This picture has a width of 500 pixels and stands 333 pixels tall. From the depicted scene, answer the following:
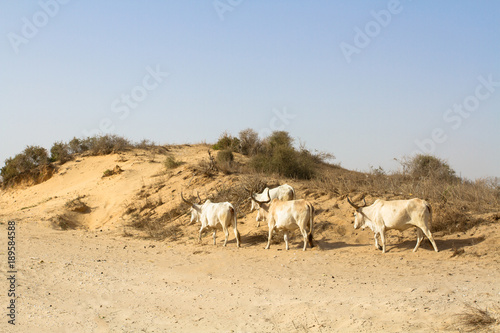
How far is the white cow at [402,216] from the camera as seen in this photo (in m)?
11.1

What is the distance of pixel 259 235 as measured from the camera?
13969mm

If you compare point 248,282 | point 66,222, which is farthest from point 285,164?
point 248,282

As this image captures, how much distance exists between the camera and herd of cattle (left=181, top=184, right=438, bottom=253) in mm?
11195

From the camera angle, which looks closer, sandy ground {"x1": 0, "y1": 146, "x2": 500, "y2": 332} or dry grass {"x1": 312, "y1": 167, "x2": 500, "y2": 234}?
sandy ground {"x1": 0, "y1": 146, "x2": 500, "y2": 332}

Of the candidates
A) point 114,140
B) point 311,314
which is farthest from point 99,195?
point 311,314

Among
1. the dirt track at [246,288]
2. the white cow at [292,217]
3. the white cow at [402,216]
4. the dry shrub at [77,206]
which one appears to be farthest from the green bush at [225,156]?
the white cow at [402,216]

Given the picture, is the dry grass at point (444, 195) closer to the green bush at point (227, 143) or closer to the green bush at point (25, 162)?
the green bush at point (227, 143)

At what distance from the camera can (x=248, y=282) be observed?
9.47 metres

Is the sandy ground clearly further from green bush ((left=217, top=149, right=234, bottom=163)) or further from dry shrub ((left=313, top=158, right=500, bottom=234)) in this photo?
green bush ((left=217, top=149, right=234, bottom=163))

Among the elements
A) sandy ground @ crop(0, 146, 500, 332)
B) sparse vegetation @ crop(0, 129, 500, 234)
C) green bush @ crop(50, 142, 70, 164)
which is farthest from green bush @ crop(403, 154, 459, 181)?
green bush @ crop(50, 142, 70, 164)

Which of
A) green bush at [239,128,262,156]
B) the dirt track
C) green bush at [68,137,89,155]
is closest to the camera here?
the dirt track

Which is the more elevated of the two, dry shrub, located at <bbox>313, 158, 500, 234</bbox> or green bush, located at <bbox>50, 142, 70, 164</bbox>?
green bush, located at <bbox>50, 142, 70, 164</bbox>

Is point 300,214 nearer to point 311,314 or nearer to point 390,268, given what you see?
point 390,268

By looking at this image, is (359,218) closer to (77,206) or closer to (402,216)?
(402,216)
